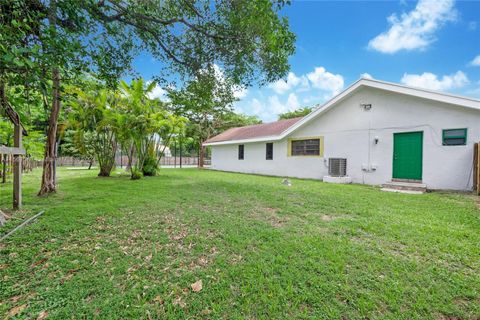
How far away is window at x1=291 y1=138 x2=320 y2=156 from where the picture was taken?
11781mm

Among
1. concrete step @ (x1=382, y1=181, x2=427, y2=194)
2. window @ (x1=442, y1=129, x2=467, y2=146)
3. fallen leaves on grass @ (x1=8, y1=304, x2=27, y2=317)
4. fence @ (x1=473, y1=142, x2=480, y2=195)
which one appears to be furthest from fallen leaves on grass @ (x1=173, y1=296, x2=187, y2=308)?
window @ (x1=442, y1=129, x2=467, y2=146)

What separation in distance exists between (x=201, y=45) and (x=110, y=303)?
19.9ft

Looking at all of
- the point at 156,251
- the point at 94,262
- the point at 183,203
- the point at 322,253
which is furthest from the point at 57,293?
the point at 183,203

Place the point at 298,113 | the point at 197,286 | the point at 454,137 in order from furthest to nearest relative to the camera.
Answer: the point at 298,113, the point at 454,137, the point at 197,286

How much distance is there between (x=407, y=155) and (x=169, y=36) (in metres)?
9.78

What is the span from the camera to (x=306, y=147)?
1229cm

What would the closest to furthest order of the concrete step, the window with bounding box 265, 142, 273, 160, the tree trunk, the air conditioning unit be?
the tree trunk < the concrete step < the air conditioning unit < the window with bounding box 265, 142, 273, 160

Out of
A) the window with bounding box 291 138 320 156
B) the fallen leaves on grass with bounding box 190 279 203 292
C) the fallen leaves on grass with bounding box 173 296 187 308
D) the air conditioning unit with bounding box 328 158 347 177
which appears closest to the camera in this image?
the fallen leaves on grass with bounding box 173 296 187 308

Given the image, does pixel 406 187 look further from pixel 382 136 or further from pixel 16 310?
pixel 16 310

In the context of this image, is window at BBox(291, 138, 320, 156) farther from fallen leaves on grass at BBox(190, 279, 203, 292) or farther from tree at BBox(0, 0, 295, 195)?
fallen leaves on grass at BBox(190, 279, 203, 292)

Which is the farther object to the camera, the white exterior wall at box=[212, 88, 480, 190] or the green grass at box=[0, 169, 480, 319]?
the white exterior wall at box=[212, 88, 480, 190]

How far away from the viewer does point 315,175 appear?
38.5ft

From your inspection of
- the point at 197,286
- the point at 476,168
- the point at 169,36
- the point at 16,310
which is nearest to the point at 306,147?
the point at 476,168

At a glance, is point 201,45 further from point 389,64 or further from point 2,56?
point 389,64
